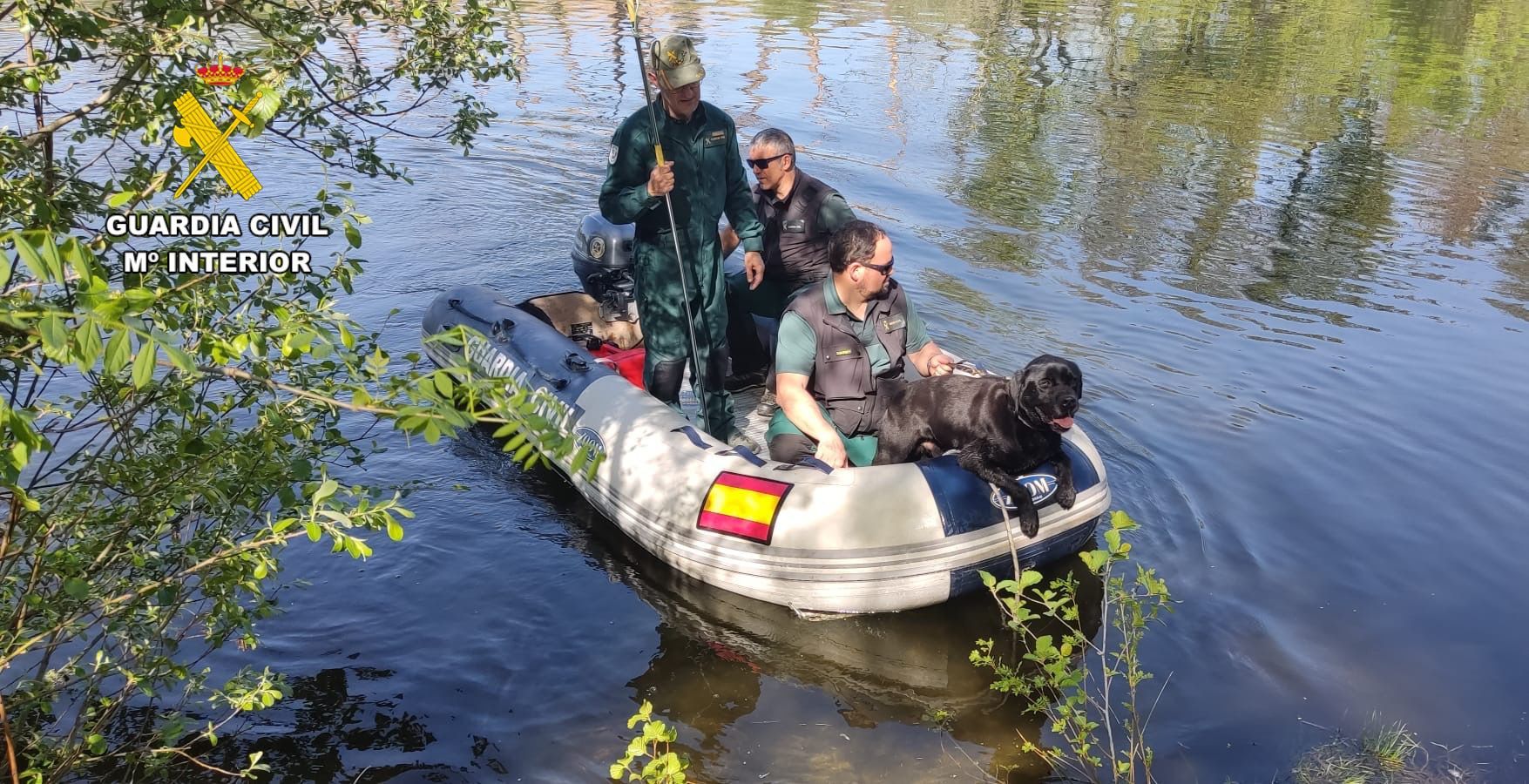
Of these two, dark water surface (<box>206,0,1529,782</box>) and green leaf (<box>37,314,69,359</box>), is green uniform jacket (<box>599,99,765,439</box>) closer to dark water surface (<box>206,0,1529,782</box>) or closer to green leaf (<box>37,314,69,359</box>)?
dark water surface (<box>206,0,1529,782</box>)

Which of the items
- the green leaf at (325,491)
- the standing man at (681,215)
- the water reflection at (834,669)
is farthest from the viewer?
the standing man at (681,215)

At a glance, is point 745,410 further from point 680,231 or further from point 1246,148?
point 1246,148

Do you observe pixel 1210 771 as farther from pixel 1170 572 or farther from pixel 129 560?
pixel 129 560

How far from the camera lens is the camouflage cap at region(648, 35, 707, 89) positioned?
5.30 m

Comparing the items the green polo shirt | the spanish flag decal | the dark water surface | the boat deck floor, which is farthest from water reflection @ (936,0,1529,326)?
the spanish flag decal

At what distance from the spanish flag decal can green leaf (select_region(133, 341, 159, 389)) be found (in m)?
3.15

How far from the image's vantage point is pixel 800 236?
6504 mm

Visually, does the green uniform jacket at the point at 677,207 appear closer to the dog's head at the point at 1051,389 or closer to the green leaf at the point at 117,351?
the dog's head at the point at 1051,389

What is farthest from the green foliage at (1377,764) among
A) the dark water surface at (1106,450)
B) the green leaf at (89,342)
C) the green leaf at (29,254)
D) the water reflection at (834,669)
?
the green leaf at (29,254)

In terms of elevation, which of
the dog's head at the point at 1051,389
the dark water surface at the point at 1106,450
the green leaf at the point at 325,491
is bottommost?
the dark water surface at the point at 1106,450

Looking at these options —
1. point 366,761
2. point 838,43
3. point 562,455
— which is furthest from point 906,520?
point 838,43

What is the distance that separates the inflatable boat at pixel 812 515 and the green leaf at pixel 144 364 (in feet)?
8.30

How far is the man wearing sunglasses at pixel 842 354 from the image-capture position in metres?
4.88

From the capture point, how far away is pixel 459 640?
4945 millimetres
